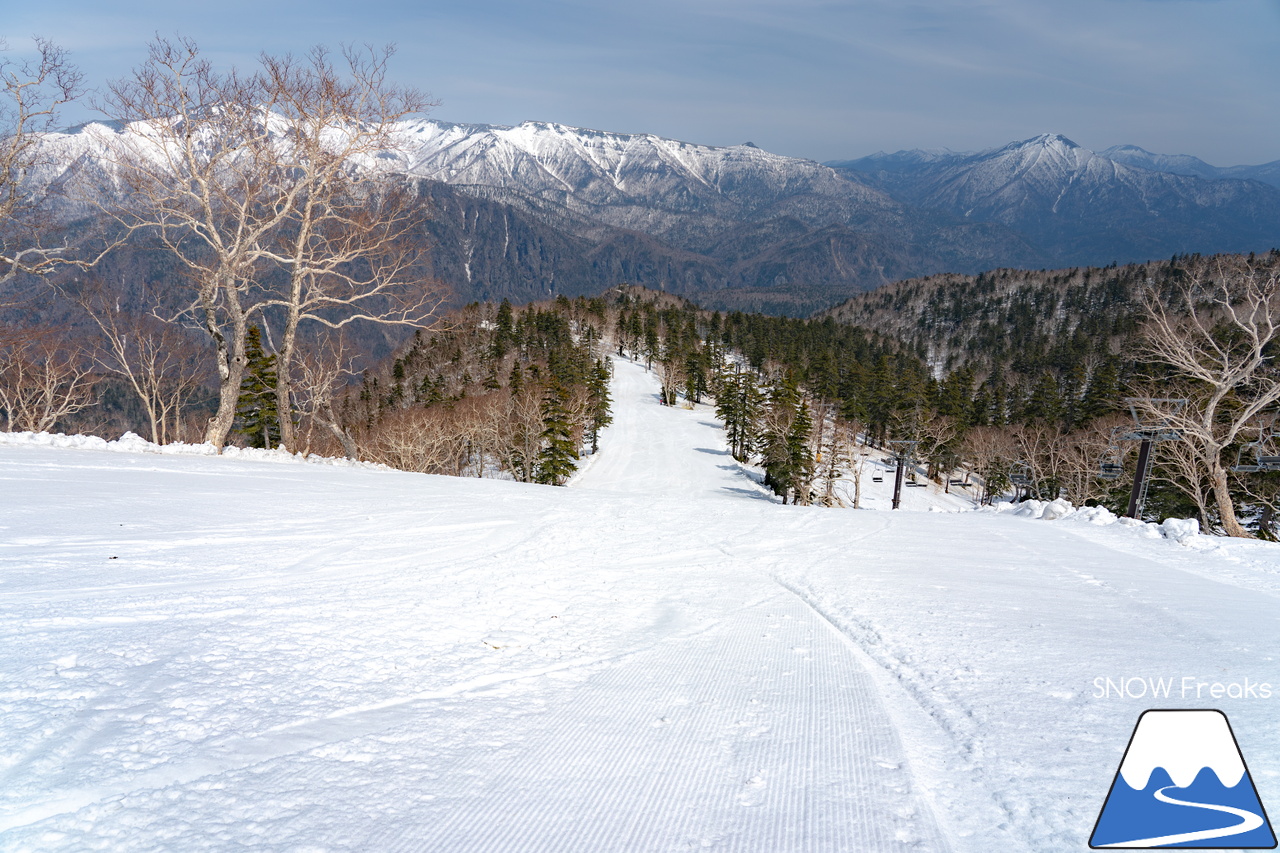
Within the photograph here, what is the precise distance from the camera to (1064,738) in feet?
12.3

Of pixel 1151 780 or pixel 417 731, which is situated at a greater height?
pixel 1151 780

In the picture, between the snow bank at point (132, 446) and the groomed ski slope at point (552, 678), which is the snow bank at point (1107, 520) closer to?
the groomed ski slope at point (552, 678)

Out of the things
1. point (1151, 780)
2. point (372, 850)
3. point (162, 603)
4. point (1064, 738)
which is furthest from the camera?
point (162, 603)

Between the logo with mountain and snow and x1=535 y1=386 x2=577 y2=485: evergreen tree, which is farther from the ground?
the logo with mountain and snow

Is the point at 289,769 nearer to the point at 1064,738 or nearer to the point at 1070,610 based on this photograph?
the point at 1064,738

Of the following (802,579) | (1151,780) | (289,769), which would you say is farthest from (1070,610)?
(289,769)

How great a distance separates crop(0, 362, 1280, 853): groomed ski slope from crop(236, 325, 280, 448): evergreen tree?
2869 cm

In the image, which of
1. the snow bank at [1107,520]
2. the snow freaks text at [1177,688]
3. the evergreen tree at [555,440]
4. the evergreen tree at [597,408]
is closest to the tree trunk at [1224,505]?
the snow bank at [1107,520]

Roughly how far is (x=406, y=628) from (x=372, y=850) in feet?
8.73

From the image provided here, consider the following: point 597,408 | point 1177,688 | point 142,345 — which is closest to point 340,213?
point 142,345

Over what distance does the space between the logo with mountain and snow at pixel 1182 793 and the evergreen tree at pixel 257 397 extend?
37.5m

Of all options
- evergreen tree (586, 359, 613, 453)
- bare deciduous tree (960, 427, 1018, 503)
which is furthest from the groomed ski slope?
evergreen tree (586, 359, 613, 453)

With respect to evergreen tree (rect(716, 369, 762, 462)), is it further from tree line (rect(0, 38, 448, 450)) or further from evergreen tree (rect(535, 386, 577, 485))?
tree line (rect(0, 38, 448, 450))

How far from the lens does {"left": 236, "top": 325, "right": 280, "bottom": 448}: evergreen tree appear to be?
34.5 meters
